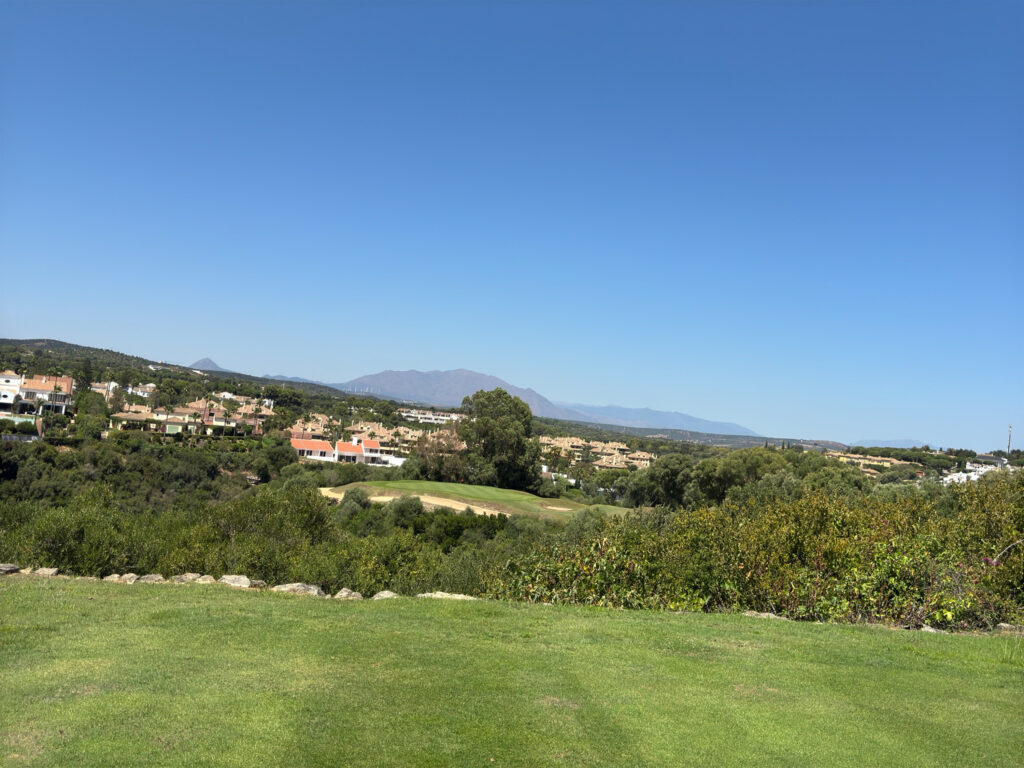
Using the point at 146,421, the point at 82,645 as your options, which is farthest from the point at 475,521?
the point at 146,421

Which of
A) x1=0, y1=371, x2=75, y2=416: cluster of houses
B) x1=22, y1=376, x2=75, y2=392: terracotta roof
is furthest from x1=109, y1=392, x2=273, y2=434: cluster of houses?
x1=22, y1=376, x2=75, y2=392: terracotta roof

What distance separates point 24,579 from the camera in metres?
10.5

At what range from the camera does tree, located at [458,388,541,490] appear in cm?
7069

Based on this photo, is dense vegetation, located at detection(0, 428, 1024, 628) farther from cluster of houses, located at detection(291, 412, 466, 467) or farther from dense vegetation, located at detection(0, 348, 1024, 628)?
cluster of houses, located at detection(291, 412, 466, 467)

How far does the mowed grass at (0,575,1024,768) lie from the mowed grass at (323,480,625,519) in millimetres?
42977

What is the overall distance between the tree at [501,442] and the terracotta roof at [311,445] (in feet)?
99.1

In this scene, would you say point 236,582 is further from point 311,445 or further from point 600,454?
point 600,454

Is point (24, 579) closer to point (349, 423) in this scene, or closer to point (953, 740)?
point (953, 740)

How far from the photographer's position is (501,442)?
70.9 metres

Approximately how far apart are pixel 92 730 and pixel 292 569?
12.3 meters

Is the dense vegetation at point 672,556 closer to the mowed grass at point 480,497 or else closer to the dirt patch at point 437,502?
the dirt patch at point 437,502

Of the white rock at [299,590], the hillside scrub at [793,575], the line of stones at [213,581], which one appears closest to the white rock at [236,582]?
the line of stones at [213,581]

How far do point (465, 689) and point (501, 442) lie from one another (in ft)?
212

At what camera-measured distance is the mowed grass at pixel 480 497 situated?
178 ft
